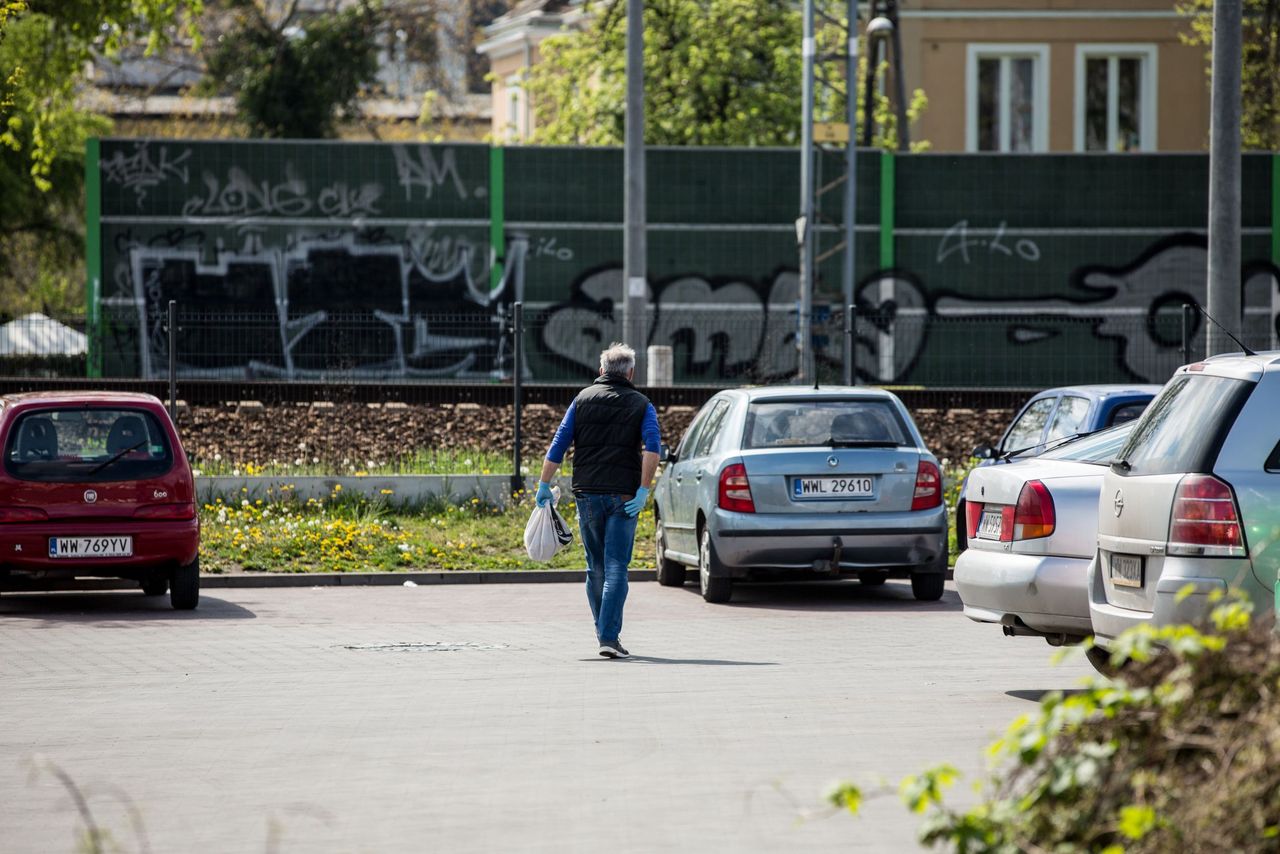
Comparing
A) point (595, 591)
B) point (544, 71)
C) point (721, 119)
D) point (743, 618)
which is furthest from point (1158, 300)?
point (595, 591)

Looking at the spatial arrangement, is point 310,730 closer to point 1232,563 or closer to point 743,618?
point 1232,563

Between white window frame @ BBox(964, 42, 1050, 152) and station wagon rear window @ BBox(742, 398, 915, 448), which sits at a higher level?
white window frame @ BBox(964, 42, 1050, 152)

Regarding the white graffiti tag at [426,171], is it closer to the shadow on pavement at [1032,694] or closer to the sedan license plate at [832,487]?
the sedan license plate at [832,487]

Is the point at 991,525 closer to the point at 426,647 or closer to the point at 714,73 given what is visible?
the point at 426,647

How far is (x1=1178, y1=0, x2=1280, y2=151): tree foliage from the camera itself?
39.9m

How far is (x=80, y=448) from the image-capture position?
13.9 metres

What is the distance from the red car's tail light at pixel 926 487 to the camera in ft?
46.3

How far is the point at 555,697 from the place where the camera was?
9445 millimetres

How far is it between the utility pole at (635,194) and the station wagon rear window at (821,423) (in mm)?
8674

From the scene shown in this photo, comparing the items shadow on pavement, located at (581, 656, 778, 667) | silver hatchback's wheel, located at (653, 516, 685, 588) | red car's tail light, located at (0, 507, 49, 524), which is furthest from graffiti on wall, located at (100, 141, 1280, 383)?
shadow on pavement, located at (581, 656, 778, 667)

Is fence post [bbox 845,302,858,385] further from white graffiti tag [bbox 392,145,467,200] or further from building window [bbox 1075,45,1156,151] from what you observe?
building window [bbox 1075,45,1156,151]

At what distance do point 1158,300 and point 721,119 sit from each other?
10.3m

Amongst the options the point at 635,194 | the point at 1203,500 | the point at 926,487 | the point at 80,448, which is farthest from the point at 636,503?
the point at 635,194

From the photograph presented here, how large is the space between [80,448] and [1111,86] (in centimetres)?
3582
